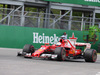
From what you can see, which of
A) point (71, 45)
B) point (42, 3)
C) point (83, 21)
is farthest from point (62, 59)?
point (42, 3)

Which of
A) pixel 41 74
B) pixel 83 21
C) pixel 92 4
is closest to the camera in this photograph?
pixel 41 74

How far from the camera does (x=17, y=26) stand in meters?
21.7

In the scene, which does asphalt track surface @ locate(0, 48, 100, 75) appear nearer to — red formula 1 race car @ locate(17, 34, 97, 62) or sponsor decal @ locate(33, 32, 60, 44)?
red formula 1 race car @ locate(17, 34, 97, 62)

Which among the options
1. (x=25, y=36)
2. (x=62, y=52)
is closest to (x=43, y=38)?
(x=25, y=36)

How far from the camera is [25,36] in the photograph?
22.1 metres

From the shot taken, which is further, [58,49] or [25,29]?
[25,29]

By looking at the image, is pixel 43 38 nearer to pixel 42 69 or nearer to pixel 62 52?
pixel 62 52

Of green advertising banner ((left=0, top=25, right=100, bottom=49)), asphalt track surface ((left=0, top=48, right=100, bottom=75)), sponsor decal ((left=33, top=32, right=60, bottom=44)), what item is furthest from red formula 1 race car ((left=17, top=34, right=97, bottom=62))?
sponsor decal ((left=33, top=32, right=60, bottom=44))

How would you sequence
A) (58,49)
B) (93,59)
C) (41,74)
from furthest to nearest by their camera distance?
A: (93,59) → (58,49) → (41,74)

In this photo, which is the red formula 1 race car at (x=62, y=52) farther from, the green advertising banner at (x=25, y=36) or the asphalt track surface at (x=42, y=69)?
the green advertising banner at (x=25, y=36)

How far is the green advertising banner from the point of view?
21.5 metres

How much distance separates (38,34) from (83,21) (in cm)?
410

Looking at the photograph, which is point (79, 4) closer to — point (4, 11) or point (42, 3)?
point (42, 3)

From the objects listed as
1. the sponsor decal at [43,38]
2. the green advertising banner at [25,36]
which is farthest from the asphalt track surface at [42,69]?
the sponsor decal at [43,38]
